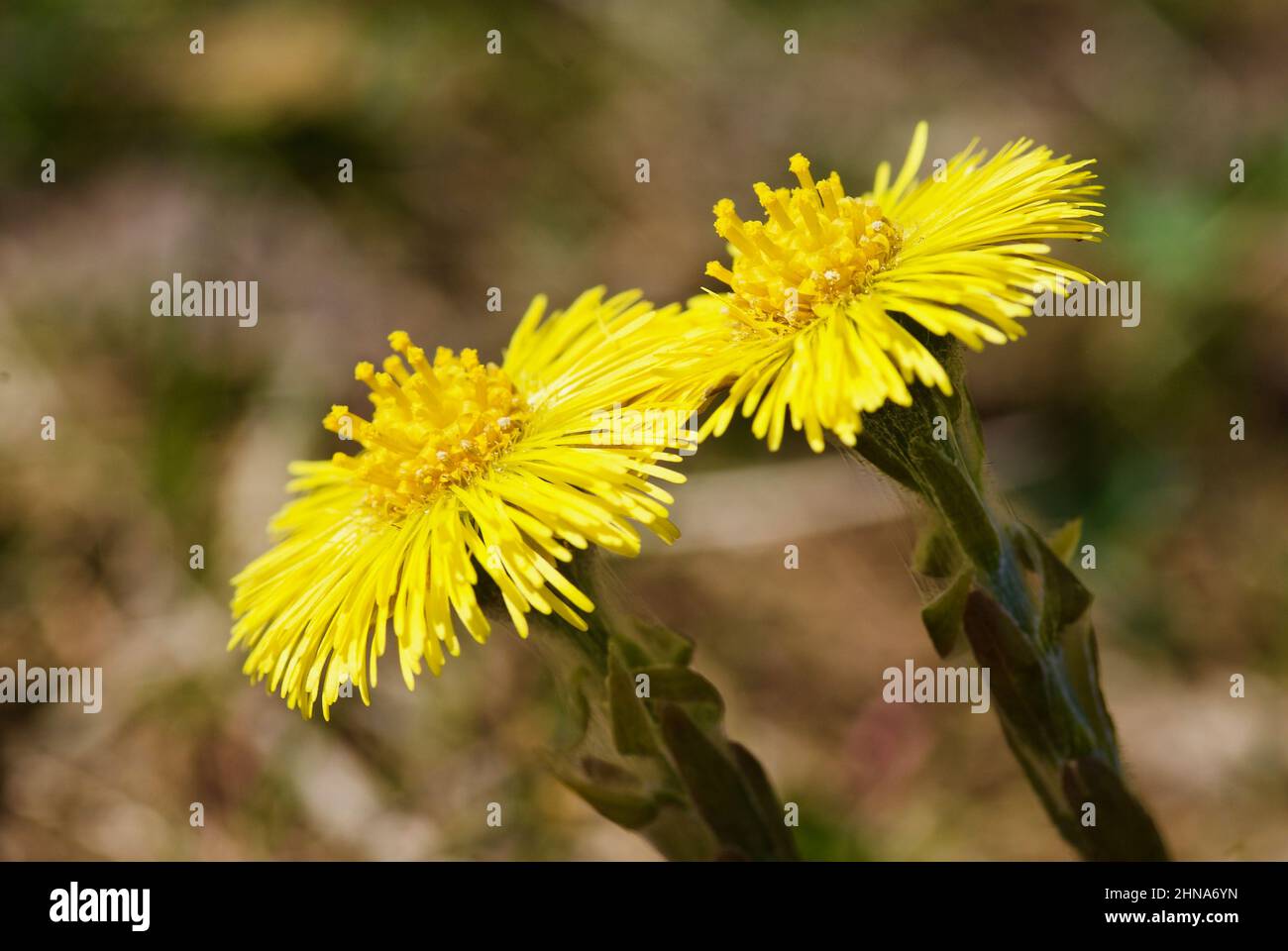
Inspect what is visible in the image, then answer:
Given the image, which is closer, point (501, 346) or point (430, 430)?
point (430, 430)

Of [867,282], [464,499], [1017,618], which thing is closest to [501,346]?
[464,499]

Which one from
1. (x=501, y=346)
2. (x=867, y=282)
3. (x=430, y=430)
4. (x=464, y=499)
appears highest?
(x=501, y=346)

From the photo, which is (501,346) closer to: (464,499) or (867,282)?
(464,499)

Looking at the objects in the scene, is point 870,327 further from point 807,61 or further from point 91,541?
point 807,61

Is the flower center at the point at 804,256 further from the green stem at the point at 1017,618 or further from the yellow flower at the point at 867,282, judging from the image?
the green stem at the point at 1017,618

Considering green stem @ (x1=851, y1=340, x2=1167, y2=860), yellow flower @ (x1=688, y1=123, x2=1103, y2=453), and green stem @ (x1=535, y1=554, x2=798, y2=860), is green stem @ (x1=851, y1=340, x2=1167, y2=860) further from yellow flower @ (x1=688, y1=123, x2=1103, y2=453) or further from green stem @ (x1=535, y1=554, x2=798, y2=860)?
green stem @ (x1=535, y1=554, x2=798, y2=860)

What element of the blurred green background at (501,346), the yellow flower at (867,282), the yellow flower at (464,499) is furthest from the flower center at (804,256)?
the blurred green background at (501,346)

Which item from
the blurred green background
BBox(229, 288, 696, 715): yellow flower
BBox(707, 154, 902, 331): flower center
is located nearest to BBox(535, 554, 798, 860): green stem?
BBox(229, 288, 696, 715): yellow flower
